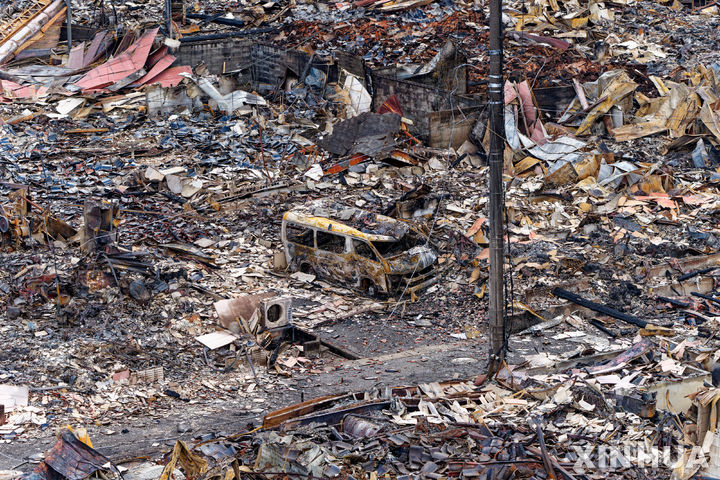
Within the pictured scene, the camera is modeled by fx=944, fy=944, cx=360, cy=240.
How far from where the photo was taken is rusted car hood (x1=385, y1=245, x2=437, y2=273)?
15.4m

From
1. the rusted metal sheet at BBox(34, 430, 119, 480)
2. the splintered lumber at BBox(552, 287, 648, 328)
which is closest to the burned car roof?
the splintered lumber at BBox(552, 287, 648, 328)

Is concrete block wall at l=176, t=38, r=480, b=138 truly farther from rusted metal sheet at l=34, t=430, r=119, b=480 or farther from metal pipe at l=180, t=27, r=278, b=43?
rusted metal sheet at l=34, t=430, r=119, b=480

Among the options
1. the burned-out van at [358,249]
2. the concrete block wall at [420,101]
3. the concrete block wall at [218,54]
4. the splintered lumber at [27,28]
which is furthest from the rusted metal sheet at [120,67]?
the burned-out van at [358,249]

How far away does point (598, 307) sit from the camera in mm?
14469

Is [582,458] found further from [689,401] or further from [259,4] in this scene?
[259,4]

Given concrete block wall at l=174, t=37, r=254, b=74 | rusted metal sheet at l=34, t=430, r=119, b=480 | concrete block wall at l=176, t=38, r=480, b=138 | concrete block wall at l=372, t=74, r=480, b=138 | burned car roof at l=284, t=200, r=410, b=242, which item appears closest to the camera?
rusted metal sheet at l=34, t=430, r=119, b=480

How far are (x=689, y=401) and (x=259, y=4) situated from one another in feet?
81.4

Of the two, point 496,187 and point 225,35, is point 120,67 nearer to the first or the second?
point 225,35

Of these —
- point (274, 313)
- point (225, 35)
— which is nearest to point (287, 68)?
point (225, 35)

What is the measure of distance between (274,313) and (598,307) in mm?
4945

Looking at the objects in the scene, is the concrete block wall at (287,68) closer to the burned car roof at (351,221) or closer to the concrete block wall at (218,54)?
the concrete block wall at (218,54)

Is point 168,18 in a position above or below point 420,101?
above

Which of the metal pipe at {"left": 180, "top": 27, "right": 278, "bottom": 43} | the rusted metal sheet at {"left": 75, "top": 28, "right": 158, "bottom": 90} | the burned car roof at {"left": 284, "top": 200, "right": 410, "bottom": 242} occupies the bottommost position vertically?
the burned car roof at {"left": 284, "top": 200, "right": 410, "bottom": 242}

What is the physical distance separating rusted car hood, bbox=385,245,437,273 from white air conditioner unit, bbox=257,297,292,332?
7.20 feet
